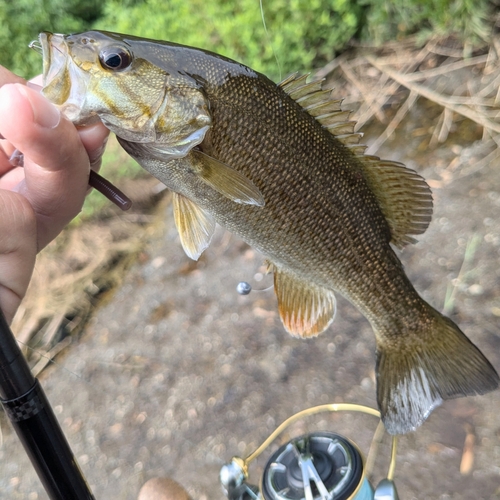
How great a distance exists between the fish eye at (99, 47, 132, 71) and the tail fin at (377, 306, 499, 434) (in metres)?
0.93

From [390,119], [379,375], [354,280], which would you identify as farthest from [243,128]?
[390,119]

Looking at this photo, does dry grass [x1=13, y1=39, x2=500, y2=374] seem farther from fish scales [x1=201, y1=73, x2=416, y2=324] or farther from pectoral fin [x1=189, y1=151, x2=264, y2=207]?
pectoral fin [x1=189, y1=151, x2=264, y2=207]

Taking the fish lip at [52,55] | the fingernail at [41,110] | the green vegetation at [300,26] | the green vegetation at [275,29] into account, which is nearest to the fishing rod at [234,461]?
the fingernail at [41,110]

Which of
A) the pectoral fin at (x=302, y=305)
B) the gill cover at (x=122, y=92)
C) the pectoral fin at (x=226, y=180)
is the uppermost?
the gill cover at (x=122, y=92)

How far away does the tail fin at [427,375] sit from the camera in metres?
1.19

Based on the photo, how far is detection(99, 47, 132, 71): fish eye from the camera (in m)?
0.97

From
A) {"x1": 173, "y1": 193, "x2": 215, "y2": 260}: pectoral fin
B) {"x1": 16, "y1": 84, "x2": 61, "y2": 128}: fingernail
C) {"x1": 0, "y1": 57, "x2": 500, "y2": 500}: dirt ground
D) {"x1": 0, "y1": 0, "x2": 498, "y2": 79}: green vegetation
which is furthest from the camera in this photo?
{"x1": 0, "y1": 0, "x2": 498, "y2": 79}: green vegetation

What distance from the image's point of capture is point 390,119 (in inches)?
128

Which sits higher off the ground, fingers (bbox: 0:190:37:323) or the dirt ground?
fingers (bbox: 0:190:37:323)

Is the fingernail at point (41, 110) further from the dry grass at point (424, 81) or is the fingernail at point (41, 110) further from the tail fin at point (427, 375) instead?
the dry grass at point (424, 81)

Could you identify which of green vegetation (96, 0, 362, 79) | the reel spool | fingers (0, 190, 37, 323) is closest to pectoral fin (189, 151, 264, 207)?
fingers (0, 190, 37, 323)

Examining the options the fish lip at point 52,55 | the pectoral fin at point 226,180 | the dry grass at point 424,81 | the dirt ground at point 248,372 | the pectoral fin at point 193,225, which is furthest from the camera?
the dry grass at point 424,81

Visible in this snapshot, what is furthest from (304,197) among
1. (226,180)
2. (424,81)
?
(424,81)

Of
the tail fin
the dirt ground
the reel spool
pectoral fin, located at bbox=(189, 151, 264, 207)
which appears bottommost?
the dirt ground
